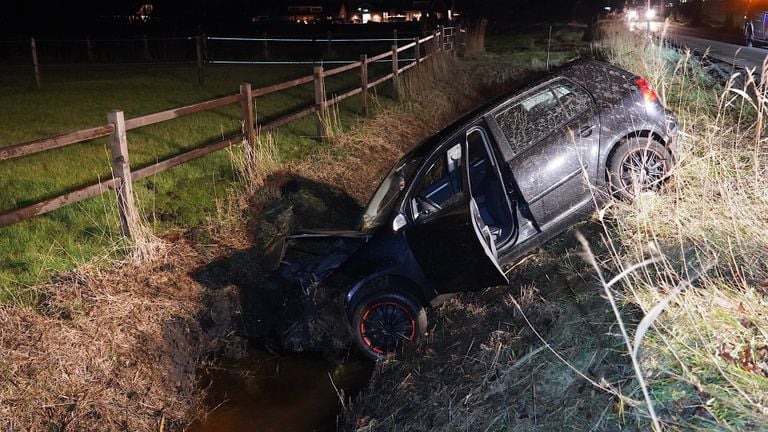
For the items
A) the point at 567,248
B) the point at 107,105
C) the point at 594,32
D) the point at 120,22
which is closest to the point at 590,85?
the point at 567,248

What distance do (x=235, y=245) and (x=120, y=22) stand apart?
1591 inches

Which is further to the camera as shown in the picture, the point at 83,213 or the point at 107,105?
the point at 107,105

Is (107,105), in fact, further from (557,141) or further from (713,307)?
(713,307)

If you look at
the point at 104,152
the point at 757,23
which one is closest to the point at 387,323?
the point at 104,152

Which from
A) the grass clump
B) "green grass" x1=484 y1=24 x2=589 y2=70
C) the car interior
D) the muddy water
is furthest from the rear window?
"green grass" x1=484 y1=24 x2=589 y2=70

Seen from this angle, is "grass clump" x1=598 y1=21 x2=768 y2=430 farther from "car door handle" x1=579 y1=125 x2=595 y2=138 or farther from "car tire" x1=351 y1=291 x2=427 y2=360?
"car tire" x1=351 y1=291 x2=427 y2=360

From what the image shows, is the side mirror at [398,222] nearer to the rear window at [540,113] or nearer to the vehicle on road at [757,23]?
the rear window at [540,113]

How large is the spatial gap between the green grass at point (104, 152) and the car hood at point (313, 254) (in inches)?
60.6

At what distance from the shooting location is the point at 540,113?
6.45 meters

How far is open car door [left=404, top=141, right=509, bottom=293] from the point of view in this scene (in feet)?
16.7

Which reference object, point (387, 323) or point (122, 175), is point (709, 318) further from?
point (122, 175)

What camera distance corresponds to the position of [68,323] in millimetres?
5426

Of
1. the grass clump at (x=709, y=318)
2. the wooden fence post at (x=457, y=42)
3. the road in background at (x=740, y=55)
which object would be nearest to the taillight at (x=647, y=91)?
the grass clump at (x=709, y=318)

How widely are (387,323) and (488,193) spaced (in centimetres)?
150
